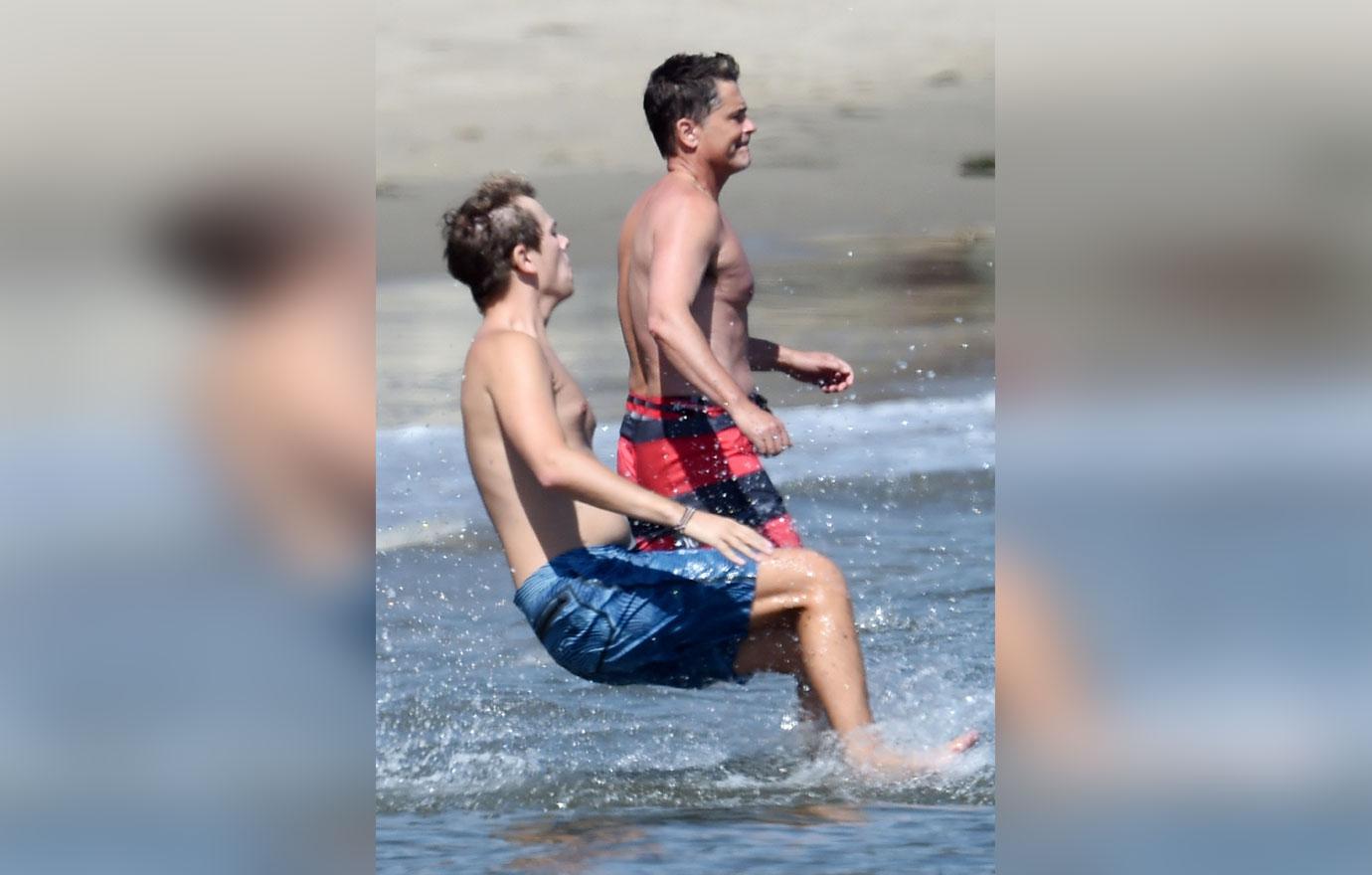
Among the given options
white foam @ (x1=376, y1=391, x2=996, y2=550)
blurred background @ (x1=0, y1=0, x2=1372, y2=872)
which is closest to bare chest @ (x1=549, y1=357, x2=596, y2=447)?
blurred background @ (x1=0, y1=0, x2=1372, y2=872)

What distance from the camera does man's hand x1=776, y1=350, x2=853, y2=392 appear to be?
3.75m

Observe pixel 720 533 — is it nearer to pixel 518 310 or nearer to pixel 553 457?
pixel 553 457

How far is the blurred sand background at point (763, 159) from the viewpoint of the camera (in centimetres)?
820

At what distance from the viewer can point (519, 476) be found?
3264 mm

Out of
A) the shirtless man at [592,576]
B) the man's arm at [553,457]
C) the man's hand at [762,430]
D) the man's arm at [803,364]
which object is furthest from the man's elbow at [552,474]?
the man's arm at [803,364]

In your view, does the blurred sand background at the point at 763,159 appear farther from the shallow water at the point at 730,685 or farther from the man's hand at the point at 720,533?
the man's hand at the point at 720,533

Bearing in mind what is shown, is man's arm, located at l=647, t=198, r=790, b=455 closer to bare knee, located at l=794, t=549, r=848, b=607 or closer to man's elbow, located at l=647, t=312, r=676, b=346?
man's elbow, located at l=647, t=312, r=676, b=346

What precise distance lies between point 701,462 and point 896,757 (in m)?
0.71

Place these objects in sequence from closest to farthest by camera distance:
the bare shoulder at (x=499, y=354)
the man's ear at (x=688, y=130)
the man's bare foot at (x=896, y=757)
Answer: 1. the bare shoulder at (x=499, y=354)
2. the man's bare foot at (x=896, y=757)
3. the man's ear at (x=688, y=130)

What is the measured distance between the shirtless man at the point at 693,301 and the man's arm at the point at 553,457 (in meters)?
0.35

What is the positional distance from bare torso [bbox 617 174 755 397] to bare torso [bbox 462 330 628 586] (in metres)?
0.25
